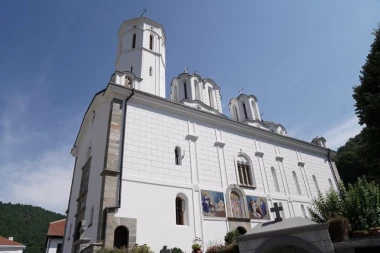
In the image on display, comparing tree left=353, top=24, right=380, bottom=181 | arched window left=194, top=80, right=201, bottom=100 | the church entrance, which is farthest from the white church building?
tree left=353, top=24, right=380, bottom=181

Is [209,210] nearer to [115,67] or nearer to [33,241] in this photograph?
[115,67]

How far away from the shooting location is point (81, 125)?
19984 millimetres

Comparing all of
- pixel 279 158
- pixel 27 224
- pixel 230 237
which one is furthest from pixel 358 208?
pixel 27 224

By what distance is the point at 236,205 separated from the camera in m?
16.3

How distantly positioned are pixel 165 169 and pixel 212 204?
332cm

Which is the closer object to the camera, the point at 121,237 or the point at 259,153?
the point at 121,237

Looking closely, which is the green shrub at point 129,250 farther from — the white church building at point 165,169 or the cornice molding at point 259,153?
the cornice molding at point 259,153

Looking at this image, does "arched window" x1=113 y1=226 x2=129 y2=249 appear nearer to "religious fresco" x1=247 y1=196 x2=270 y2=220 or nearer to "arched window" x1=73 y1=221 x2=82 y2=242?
"arched window" x1=73 y1=221 x2=82 y2=242

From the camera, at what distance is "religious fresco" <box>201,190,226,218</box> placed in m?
14.8

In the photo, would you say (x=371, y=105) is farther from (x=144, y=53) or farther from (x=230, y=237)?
(x=144, y=53)

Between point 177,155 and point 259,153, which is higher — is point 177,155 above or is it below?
below

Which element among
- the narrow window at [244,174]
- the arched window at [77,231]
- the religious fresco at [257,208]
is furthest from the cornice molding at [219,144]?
the arched window at [77,231]

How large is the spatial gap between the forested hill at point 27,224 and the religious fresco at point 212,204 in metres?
53.0

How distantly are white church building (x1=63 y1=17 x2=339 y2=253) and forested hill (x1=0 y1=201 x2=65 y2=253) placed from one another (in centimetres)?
4766
